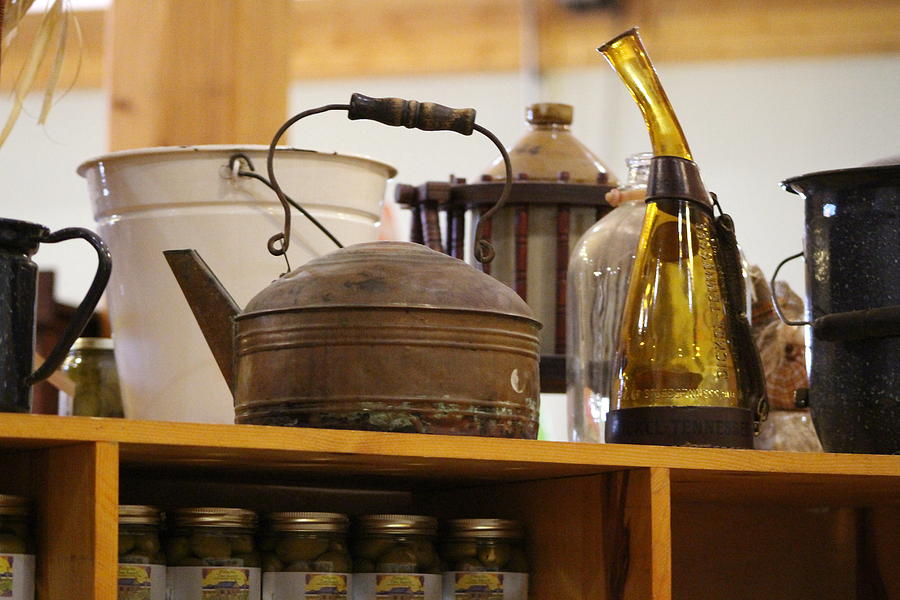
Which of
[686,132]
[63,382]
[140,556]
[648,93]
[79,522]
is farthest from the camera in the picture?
[686,132]

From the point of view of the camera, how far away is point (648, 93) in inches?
50.6

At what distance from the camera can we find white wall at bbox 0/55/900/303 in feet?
14.7

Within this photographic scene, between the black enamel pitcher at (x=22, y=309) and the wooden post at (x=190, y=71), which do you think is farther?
the wooden post at (x=190, y=71)

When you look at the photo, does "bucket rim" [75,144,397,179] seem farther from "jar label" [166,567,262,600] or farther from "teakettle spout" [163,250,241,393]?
"jar label" [166,567,262,600]

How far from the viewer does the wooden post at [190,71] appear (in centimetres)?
198

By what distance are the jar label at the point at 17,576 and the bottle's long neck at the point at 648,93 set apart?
0.69 m

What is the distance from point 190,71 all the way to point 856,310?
1.11 m

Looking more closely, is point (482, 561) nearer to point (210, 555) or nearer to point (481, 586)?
point (481, 586)

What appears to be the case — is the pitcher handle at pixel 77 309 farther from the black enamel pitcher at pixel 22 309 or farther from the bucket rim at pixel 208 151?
the bucket rim at pixel 208 151

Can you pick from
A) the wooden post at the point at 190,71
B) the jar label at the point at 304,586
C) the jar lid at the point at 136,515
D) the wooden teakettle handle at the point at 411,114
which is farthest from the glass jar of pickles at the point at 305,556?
the wooden post at the point at 190,71

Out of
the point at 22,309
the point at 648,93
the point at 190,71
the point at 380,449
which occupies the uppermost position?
the point at 190,71

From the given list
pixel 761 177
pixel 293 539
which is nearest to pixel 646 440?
pixel 293 539

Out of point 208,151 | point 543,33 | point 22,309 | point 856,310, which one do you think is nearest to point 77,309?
point 22,309

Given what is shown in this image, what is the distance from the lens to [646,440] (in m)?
1.18
